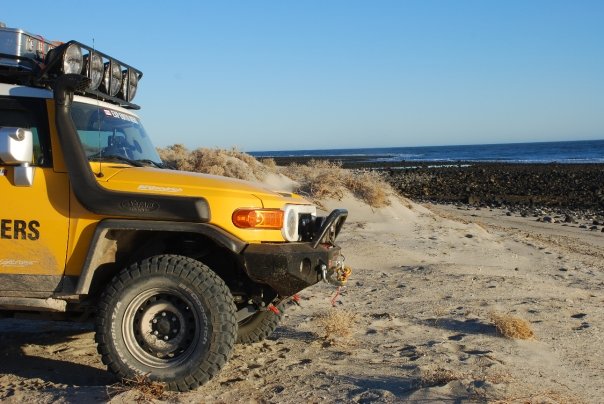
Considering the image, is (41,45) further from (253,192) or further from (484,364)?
(484,364)

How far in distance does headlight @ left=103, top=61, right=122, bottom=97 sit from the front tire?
5.86 feet

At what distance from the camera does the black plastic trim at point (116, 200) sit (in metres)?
5.16

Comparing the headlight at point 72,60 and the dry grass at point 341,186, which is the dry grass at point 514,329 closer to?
the headlight at point 72,60

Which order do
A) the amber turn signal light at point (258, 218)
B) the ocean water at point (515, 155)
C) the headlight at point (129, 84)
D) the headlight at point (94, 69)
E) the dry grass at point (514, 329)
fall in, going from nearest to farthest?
the amber turn signal light at point (258, 218) → the headlight at point (94, 69) → the headlight at point (129, 84) → the dry grass at point (514, 329) → the ocean water at point (515, 155)

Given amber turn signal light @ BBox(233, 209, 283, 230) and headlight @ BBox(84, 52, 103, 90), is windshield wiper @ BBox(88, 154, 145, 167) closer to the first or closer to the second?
headlight @ BBox(84, 52, 103, 90)

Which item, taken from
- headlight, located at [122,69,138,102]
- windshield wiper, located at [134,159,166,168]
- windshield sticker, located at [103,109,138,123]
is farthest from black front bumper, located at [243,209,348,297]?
headlight, located at [122,69,138,102]

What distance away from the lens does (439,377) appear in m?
5.23

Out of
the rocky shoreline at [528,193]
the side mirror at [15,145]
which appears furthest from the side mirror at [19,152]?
the rocky shoreline at [528,193]

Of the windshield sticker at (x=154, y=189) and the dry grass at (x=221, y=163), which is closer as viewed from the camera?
the windshield sticker at (x=154, y=189)

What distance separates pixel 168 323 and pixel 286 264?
1.00 m

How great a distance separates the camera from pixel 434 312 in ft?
26.1

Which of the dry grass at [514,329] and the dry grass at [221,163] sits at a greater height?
the dry grass at [221,163]

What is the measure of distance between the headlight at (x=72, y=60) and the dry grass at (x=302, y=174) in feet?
33.7

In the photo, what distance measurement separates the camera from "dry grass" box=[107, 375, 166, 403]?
5.00 metres
